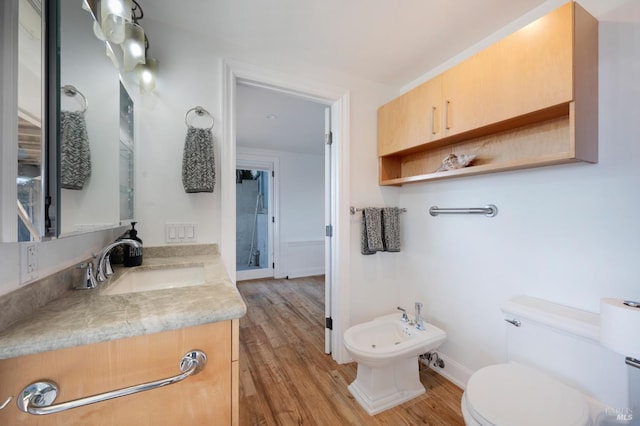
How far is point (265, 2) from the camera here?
1.35 metres

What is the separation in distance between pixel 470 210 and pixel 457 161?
0.34m

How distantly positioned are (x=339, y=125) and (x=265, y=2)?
0.90 meters

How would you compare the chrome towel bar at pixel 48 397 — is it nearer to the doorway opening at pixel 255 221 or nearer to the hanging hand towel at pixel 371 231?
the hanging hand towel at pixel 371 231

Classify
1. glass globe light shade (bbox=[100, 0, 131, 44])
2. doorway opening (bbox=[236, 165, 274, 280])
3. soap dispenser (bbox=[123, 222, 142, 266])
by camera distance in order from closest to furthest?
glass globe light shade (bbox=[100, 0, 131, 44]), soap dispenser (bbox=[123, 222, 142, 266]), doorway opening (bbox=[236, 165, 274, 280])

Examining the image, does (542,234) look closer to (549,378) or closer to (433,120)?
(549,378)

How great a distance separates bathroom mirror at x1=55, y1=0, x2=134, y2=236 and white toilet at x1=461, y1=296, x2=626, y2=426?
1.59 metres

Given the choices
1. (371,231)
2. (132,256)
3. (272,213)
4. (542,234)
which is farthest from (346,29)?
(272,213)

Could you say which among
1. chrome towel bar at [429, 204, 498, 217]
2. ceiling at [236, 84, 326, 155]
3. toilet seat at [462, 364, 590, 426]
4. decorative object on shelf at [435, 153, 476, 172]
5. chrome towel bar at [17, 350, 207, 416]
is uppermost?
ceiling at [236, 84, 326, 155]

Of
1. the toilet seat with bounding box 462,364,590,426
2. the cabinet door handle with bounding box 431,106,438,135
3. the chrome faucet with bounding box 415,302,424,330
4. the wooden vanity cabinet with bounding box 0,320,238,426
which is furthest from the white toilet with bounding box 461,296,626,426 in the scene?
the cabinet door handle with bounding box 431,106,438,135

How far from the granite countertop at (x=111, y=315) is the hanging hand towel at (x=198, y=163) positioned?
0.65 metres

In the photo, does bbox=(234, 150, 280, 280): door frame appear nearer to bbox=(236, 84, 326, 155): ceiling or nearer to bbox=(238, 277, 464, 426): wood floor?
bbox=(236, 84, 326, 155): ceiling

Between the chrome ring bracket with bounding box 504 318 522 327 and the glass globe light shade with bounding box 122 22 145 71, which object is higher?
the glass globe light shade with bounding box 122 22 145 71

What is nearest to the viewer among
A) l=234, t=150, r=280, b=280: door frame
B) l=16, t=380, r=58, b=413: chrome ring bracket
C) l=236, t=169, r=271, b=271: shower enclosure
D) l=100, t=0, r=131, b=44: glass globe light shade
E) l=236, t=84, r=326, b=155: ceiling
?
l=16, t=380, r=58, b=413: chrome ring bracket

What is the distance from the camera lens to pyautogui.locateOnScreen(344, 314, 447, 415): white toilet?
1512 mm
